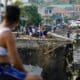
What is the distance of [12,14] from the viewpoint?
10.5 feet

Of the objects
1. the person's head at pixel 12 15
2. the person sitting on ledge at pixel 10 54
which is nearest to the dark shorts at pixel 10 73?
the person sitting on ledge at pixel 10 54

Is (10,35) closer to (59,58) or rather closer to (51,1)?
(59,58)

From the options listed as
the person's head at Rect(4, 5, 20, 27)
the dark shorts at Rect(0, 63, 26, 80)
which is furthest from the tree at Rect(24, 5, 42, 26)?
the dark shorts at Rect(0, 63, 26, 80)

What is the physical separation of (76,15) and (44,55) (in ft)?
141

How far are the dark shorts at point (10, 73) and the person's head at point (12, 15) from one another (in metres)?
0.32

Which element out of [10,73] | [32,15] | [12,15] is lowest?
[32,15]

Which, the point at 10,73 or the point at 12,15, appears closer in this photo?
the point at 10,73

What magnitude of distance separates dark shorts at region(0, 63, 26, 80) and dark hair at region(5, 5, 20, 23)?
34 cm

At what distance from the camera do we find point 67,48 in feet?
63.5

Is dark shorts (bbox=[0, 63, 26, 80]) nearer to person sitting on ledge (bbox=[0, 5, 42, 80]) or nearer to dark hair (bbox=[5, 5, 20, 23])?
person sitting on ledge (bbox=[0, 5, 42, 80])

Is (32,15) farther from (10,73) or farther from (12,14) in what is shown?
(10,73)

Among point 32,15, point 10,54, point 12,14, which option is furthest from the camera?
point 32,15

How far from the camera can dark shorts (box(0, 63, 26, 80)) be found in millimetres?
3053

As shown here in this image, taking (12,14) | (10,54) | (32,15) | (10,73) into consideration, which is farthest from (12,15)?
(32,15)
